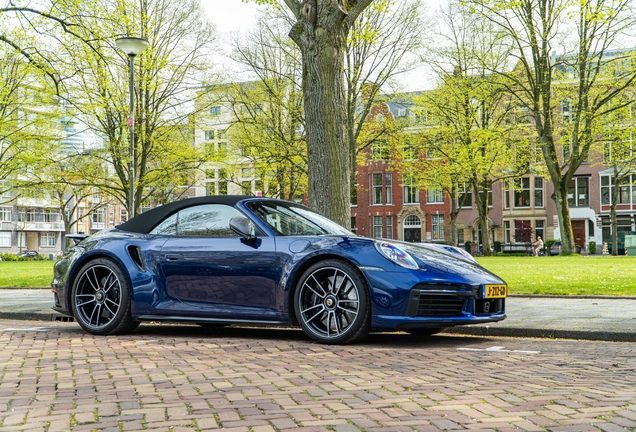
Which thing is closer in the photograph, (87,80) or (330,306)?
(330,306)

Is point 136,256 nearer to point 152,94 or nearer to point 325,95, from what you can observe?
point 325,95

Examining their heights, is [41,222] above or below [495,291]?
above

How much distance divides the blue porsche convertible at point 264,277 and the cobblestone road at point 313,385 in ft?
0.92

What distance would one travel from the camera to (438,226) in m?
62.5

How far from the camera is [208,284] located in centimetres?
671

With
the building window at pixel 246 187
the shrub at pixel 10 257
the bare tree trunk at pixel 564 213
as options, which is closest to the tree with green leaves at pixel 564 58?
the bare tree trunk at pixel 564 213

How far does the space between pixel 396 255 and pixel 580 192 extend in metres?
56.7

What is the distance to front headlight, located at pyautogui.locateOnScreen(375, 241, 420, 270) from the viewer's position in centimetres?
604

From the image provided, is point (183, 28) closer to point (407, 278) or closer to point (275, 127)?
point (275, 127)

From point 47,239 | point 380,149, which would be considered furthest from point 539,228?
point 47,239

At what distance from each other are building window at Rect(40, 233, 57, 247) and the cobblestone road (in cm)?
9116

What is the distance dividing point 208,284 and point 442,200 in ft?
187

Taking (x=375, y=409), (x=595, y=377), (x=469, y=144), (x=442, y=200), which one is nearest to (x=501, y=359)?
(x=595, y=377)

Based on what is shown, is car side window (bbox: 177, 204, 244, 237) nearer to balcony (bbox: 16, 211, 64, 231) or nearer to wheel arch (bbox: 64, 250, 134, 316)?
wheel arch (bbox: 64, 250, 134, 316)
